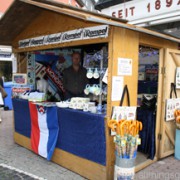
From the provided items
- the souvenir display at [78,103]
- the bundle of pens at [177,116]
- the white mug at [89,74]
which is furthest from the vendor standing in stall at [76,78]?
the bundle of pens at [177,116]

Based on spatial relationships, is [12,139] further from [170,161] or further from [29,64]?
[170,161]

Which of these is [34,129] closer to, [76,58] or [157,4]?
[76,58]

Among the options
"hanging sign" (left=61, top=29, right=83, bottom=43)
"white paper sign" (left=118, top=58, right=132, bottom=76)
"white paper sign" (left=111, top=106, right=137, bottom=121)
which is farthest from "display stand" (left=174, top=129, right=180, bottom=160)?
"hanging sign" (left=61, top=29, right=83, bottom=43)

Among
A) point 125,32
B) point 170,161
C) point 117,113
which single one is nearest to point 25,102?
point 117,113

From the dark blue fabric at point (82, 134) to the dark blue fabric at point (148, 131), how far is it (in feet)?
4.63

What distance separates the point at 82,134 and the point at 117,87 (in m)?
0.96

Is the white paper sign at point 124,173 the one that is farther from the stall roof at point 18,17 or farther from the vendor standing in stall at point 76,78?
the stall roof at point 18,17

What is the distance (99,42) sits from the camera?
3.58m

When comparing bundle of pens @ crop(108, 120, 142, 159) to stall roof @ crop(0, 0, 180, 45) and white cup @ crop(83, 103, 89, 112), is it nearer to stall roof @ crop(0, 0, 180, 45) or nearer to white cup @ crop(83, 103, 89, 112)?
white cup @ crop(83, 103, 89, 112)

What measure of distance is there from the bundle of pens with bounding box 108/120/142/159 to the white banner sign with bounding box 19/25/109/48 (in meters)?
1.32

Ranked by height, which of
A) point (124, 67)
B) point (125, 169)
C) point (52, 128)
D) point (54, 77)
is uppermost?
point (124, 67)

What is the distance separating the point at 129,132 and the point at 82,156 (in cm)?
106

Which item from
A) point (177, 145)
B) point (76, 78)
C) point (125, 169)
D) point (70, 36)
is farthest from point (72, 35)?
point (177, 145)

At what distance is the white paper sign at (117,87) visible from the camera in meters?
3.48
